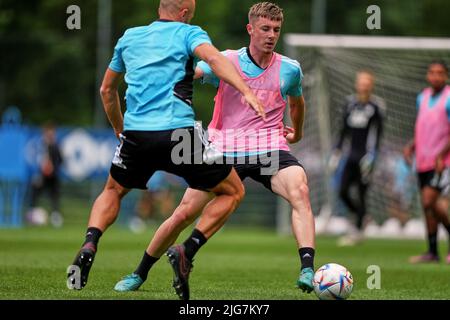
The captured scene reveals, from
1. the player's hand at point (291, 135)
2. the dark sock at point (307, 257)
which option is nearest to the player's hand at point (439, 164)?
the player's hand at point (291, 135)

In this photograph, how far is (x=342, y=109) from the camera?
2262cm

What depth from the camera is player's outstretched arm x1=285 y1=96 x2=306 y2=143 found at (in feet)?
31.3

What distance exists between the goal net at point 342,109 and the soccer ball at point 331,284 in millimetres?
13378

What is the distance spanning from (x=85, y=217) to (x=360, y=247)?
12258 mm

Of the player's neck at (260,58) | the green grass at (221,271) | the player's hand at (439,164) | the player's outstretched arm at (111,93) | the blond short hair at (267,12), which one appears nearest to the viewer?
the player's outstretched arm at (111,93)

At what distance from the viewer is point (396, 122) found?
23.9 meters

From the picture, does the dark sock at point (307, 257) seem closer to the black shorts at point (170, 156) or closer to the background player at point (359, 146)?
the black shorts at point (170, 156)

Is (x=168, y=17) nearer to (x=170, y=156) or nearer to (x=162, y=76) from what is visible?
(x=162, y=76)

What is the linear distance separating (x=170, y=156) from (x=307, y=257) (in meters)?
1.58

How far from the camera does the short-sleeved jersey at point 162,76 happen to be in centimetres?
773

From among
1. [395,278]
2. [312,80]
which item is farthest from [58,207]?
[395,278]

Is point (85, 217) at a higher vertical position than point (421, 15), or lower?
lower

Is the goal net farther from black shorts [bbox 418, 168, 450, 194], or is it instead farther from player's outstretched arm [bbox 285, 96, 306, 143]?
player's outstretched arm [bbox 285, 96, 306, 143]
